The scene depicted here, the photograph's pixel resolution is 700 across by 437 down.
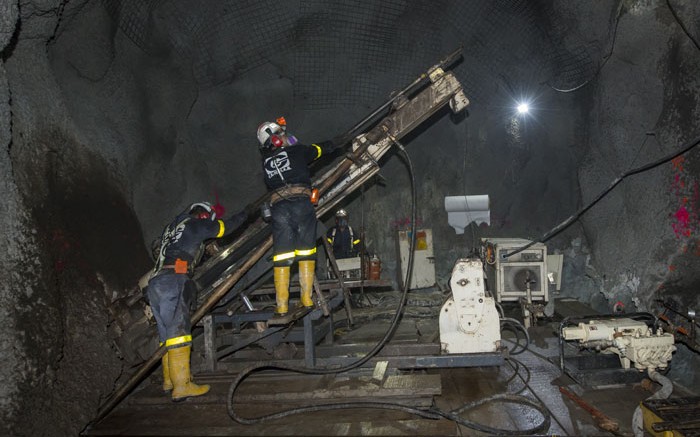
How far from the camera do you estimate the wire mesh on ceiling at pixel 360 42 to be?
6996 mm

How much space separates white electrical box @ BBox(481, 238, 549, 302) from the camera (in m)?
5.80

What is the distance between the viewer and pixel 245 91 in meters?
8.30

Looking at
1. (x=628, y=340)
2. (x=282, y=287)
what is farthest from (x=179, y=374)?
(x=628, y=340)

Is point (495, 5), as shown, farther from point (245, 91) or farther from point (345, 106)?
point (245, 91)

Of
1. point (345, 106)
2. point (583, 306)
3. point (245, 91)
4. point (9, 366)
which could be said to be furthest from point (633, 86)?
point (9, 366)

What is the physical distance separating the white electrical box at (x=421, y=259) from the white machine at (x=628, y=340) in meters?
4.57

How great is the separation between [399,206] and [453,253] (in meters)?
1.59

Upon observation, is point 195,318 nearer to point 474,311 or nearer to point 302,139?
point 474,311

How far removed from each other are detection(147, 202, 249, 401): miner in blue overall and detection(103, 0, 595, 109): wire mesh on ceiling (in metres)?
3.92

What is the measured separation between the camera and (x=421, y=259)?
874 cm

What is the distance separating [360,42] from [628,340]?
6522 millimetres

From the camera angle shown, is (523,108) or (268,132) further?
(523,108)

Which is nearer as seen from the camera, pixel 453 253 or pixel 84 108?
pixel 84 108

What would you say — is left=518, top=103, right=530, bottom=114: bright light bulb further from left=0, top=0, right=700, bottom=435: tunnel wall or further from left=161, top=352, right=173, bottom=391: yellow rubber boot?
left=161, top=352, right=173, bottom=391: yellow rubber boot
